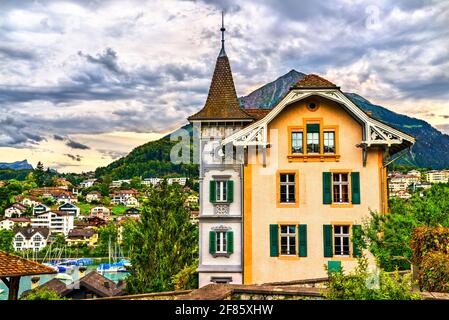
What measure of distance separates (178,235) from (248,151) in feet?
41.0

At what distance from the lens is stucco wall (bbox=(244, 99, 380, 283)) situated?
15133 mm

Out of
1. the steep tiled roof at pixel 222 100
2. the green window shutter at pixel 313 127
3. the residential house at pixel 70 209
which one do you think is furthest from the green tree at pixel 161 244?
the residential house at pixel 70 209

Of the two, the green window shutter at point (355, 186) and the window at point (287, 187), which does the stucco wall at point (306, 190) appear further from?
the window at point (287, 187)

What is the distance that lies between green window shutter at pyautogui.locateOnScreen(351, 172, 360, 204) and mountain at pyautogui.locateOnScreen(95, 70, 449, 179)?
186cm

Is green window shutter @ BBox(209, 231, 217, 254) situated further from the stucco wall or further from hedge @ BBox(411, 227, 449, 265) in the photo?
hedge @ BBox(411, 227, 449, 265)

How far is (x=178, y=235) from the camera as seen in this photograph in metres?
26.5

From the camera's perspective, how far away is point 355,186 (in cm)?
1523

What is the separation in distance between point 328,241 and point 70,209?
390ft

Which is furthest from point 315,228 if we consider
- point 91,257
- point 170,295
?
point 91,257

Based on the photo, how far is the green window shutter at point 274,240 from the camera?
15.1 meters

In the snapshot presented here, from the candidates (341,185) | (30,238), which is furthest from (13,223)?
(341,185)

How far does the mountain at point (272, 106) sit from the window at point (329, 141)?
134 centimetres

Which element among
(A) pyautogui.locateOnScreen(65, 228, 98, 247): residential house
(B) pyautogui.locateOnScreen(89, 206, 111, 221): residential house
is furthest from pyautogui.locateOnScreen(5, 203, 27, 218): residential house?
(B) pyautogui.locateOnScreen(89, 206, 111, 221): residential house
